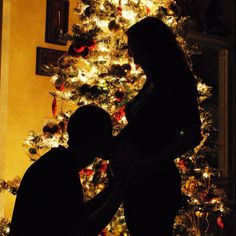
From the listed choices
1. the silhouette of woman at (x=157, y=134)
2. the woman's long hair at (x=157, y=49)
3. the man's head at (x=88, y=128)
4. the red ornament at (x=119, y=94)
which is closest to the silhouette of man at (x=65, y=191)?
the man's head at (x=88, y=128)

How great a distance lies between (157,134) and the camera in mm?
→ 1868

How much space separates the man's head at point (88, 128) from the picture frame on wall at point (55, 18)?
2.82 metres

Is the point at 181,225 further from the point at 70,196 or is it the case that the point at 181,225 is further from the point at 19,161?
the point at 70,196

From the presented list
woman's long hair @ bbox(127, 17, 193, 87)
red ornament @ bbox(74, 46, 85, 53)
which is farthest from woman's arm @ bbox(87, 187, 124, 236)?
red ornament @ bbox(74, 46, 85, 53)

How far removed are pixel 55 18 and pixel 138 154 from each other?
2827 millimetres

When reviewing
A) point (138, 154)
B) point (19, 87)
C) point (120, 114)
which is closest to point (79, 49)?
point (120, 114)

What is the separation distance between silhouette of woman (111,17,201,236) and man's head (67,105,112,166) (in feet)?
0.44

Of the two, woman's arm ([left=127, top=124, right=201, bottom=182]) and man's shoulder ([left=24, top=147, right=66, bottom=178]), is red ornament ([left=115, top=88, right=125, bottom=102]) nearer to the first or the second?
woman's arm ([left=127, top=124, right=201, bottom=182])

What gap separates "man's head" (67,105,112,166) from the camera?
1.67 meters

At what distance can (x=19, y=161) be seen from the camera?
422cm

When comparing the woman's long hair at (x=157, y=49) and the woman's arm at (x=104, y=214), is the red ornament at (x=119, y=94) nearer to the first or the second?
the woman's long hair at (x=157, y=49)

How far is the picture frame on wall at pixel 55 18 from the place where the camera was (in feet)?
14.5

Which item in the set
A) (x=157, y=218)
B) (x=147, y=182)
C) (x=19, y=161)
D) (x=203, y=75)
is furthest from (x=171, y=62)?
(x=203, y=75)

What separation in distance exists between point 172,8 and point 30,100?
1385mm
